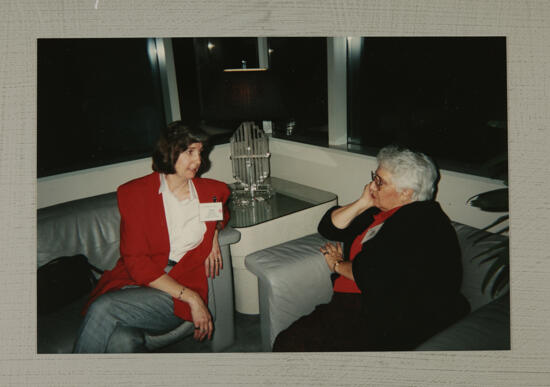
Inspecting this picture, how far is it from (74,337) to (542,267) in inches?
67.2

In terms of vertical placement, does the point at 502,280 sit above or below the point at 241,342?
above

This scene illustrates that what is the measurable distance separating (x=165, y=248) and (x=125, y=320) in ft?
1.11

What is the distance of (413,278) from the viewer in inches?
53.7

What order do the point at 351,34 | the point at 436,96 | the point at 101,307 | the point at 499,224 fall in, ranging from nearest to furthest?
1. the point at 351,34
2. the point at 499,224
3. the point at 101,307
4. the point at 436,96

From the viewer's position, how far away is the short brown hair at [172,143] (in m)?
1.66

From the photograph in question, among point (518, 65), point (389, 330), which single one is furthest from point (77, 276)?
point (518, 65)

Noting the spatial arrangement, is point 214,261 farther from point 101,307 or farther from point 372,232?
point 372,232

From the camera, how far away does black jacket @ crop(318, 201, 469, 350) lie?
4.47ft

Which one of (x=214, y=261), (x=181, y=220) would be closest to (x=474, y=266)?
(x=214, y=261)

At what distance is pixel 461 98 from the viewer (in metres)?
1.52

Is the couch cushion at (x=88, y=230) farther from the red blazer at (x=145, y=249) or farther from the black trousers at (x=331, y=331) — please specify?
the black trousers at (x=331, y=331)

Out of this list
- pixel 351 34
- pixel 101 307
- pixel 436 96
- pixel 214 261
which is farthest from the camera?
pixel 214 261

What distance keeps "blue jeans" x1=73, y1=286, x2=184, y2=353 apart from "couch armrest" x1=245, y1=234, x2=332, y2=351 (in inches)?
15.4

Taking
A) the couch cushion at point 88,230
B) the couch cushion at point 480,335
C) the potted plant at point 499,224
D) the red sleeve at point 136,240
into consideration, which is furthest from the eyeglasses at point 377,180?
the couch cushion at point 88,230
